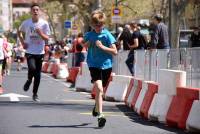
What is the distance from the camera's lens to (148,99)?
13.7 metres

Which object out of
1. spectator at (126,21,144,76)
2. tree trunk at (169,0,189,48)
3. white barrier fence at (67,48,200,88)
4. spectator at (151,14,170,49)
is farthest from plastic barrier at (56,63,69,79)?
spectator at (151,14,170,49)

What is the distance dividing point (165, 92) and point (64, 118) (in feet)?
6.09

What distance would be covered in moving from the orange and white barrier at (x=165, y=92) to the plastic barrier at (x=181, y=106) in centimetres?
27

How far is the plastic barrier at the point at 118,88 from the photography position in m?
17.7

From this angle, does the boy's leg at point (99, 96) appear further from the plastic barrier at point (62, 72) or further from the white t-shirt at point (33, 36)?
the plastic barrier at point (62, 72)

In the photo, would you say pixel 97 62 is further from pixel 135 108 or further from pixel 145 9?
pixel 145 9

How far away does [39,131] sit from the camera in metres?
11.2

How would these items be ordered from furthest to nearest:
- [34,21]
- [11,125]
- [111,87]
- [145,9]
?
[145,9]
[111,87]
[34,21]
[11,125]

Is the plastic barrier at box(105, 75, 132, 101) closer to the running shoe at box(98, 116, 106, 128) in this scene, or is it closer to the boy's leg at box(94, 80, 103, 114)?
the boy's leg at box(94, 80, 103, 114)

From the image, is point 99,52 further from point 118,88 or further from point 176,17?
point 176,17

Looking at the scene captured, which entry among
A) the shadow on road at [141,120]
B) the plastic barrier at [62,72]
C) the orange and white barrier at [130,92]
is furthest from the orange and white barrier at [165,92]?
the plastic barrier at [62,72]

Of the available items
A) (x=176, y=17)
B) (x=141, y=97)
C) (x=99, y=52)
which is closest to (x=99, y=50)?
(x=99, y=52)

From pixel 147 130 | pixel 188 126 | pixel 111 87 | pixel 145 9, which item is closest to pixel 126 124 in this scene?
pixel 147 130

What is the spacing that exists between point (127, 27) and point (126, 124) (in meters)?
10.2
